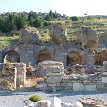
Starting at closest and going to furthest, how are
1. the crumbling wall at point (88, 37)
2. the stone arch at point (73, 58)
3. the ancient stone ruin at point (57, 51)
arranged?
the ancient stone ruin at point (57, 51), the stone arch at point (73, 58), the crumbling wall at point (88, 37)

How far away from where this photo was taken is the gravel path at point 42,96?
16.3 metres

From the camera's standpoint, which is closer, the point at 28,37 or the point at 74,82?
the point at 74,82

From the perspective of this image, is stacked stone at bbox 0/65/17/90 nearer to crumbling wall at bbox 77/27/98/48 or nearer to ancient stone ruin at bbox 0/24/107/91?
ancient stone ruin at bbox 0/24/107/91

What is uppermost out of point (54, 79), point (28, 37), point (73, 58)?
point (28, 37)

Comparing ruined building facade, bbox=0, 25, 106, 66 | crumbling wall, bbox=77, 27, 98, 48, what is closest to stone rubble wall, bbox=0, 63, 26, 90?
ruined building facade, bbox=0, 25, 106, 66

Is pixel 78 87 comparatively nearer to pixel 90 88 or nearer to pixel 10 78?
pixel 90 88

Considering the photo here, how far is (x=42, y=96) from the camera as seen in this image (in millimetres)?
17594

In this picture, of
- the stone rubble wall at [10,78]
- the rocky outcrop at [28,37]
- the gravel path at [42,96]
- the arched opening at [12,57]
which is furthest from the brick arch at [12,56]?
the gravel path at [42,96]

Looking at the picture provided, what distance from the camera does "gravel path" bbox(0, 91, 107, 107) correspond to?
16266mm

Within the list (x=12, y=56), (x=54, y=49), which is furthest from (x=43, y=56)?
(x=12, y=56)

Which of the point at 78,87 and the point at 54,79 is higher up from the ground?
the point at 54,79

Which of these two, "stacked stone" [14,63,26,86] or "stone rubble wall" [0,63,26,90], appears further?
"stacked stone" [14,63,26,86]

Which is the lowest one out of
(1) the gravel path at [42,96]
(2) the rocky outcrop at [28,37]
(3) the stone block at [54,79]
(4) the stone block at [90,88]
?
(1) the gravel path at [42,96]

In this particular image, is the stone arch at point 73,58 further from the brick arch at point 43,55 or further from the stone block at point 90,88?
the stone block at point 90,88
